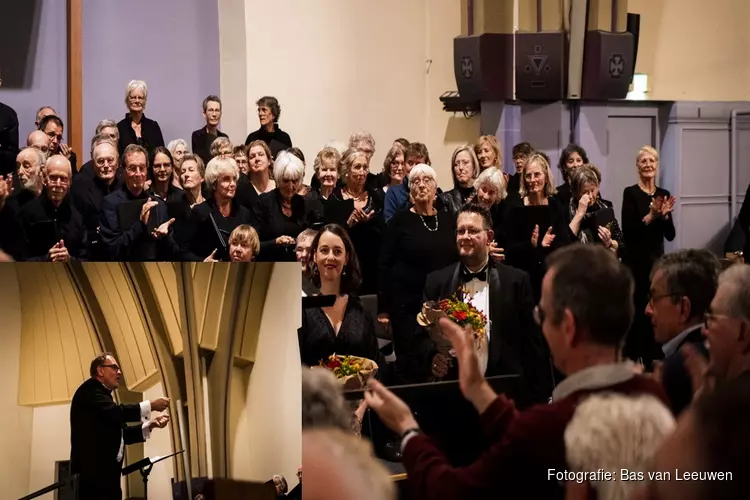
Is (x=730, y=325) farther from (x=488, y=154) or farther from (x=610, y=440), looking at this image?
(x=488, y=154)

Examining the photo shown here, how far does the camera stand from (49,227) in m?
4.39

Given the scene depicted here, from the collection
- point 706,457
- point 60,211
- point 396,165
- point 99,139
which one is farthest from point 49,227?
point 706,457

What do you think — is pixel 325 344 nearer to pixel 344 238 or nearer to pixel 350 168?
pixel 344 238

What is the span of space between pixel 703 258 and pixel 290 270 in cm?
102

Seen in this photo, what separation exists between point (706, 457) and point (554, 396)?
1.15 ft

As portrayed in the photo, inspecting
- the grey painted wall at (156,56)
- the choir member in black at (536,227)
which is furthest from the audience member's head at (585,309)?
the grey painted wall at (156,56)

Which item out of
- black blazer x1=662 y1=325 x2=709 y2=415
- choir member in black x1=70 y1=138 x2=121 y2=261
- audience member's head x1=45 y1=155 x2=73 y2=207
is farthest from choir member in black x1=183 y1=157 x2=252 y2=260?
black blazer x1=662 y1=325 x2=709 y2=415

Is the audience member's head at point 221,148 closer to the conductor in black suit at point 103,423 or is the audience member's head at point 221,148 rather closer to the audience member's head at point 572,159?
the audience member's head at point 572,159

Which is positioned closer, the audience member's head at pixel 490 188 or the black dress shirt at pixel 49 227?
the black dress shirt at pixel 49 227

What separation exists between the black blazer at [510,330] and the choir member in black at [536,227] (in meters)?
0.07

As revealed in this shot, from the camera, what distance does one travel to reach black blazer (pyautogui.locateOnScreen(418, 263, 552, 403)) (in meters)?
2.46

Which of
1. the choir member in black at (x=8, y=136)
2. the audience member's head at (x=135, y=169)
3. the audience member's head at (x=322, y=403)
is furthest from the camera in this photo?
the choir member in black at (x=8, y=136)

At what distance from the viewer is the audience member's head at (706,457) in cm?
226

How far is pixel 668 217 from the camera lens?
176 inches
